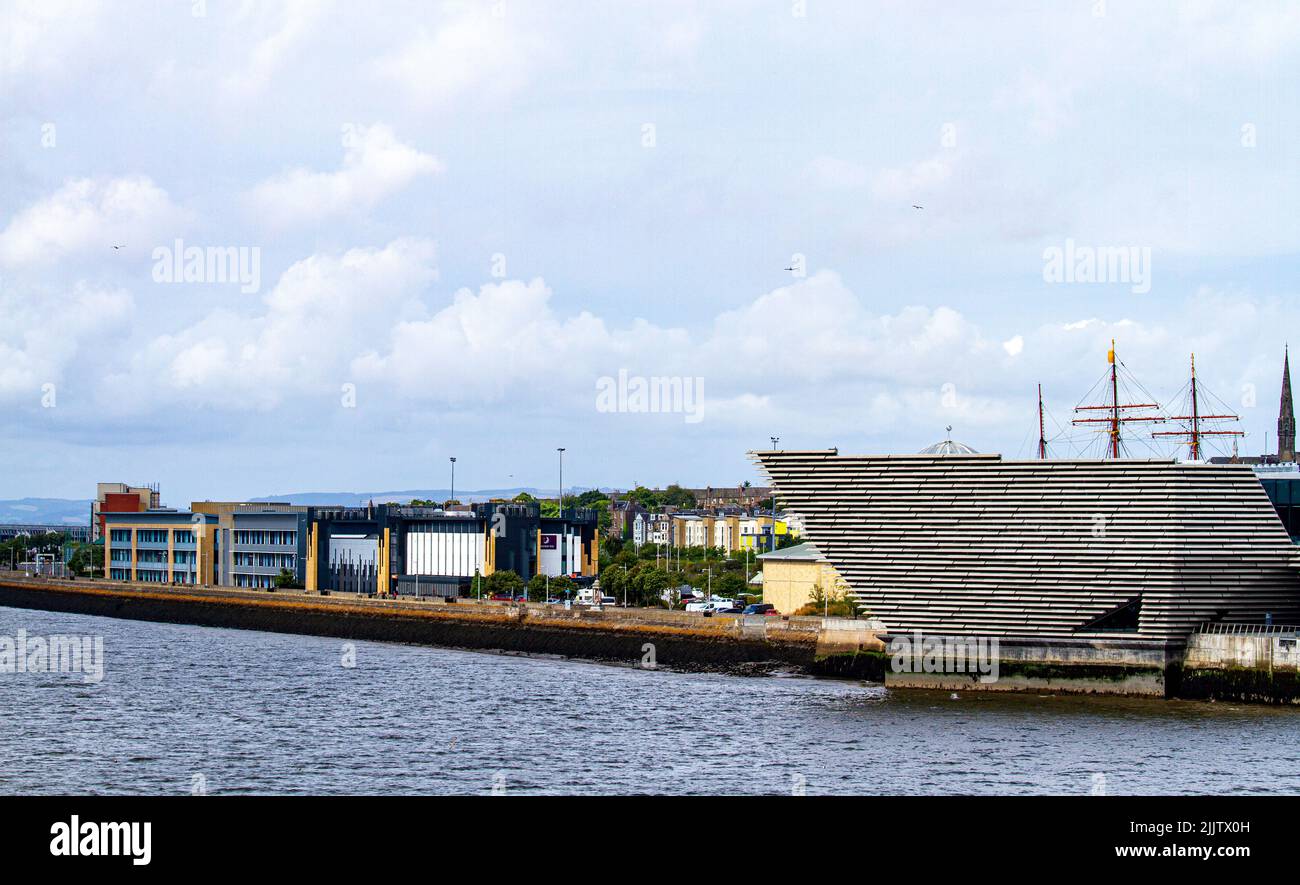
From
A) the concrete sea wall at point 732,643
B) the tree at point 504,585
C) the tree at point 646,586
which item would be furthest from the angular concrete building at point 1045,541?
the tree at point 504,585

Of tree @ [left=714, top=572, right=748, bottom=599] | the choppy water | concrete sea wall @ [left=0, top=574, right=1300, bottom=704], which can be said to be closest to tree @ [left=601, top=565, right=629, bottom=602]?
concrete sea wall @ [left=0, top=574, right=1300, bottom=704]

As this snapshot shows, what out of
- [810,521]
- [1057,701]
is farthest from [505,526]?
[1057,701]

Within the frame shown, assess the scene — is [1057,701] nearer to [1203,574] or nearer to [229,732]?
[1203,574]

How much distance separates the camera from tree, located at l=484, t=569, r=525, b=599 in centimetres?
14375

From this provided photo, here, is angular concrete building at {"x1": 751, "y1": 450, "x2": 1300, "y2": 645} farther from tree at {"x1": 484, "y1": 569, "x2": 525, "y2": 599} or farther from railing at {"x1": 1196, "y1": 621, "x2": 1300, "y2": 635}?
tree at {"x1": 484, "y1": 569, "x2": 525, "y2": 599}

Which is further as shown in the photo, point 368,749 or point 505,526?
point 505,526

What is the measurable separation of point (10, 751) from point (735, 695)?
3550 cm

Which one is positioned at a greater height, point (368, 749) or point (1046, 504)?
point (1046, 504)

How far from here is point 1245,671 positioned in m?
74.4

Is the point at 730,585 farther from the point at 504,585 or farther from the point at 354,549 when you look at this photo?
the point at 354,549

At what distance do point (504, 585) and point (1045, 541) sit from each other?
74273 mm

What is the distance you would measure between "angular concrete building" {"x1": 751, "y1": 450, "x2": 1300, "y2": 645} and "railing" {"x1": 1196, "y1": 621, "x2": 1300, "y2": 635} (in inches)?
17.0
